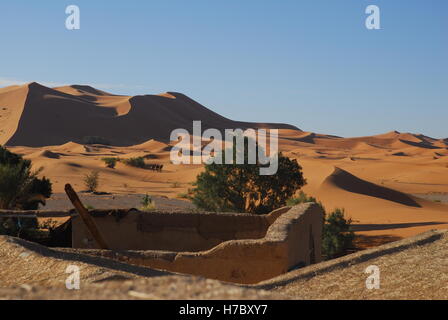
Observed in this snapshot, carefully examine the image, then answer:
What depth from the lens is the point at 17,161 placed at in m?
23.1

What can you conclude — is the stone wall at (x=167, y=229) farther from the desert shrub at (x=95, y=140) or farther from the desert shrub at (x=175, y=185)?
the desert shrub at (x=95, y=140)

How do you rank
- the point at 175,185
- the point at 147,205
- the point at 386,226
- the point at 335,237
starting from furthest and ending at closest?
the point at 175,185
the point at 386,226
the point at 147,205
the point at 335,237

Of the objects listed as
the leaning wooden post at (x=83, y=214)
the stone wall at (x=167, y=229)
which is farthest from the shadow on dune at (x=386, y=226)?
the leaning wooden post at (x=83, y=214)

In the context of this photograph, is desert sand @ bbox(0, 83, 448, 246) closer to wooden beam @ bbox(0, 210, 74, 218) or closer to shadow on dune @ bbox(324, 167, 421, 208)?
shadow on dune @ bbox(324, 167, 421, 208)

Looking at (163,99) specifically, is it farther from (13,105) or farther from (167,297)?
(167,297)

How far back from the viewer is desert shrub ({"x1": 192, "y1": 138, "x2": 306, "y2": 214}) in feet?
77.9

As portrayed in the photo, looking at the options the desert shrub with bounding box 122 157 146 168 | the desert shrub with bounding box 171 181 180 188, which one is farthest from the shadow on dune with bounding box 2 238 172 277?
the desert shrub with bounding box 122 157 146 168

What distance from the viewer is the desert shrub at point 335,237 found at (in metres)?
20.7

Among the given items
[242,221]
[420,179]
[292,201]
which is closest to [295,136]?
[420,179]

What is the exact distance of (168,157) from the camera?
60.0 meters

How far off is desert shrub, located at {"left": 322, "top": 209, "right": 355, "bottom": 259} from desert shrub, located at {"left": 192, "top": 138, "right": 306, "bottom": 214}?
2.63 m

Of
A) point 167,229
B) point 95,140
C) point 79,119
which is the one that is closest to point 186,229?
point 167,229

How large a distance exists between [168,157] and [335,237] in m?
40.2

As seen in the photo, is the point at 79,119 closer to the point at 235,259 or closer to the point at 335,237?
the point at 335,237
